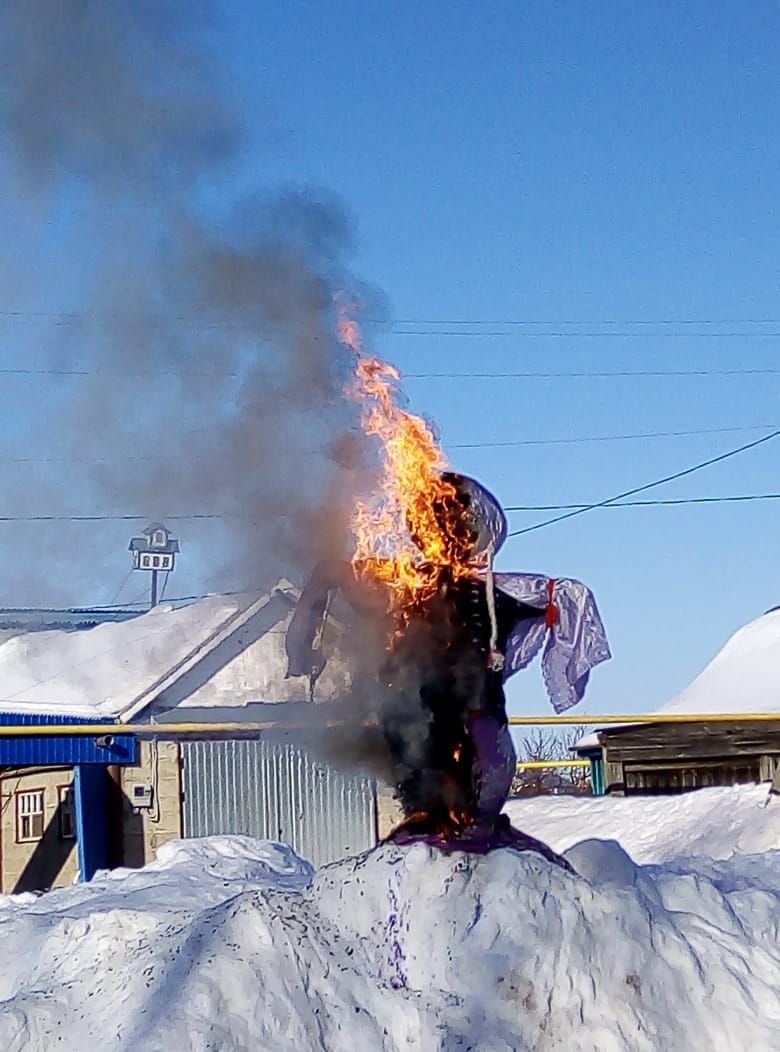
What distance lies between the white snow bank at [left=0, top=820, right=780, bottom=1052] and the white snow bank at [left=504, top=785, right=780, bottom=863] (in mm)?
5995

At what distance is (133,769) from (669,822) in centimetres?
663

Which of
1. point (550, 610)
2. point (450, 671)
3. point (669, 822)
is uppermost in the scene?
point (550, 610)

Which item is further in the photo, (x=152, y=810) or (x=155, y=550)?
(x=152, y=810)

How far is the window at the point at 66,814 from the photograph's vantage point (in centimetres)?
1741

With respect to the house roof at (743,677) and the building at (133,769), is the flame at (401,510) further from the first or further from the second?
the house roof at (743,677)

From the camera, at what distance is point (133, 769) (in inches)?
669

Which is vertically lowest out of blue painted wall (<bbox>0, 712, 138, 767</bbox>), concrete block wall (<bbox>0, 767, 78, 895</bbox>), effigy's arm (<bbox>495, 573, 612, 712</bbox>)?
concrete block wall (<bbox>0, 767, 78, 895</bbox>)

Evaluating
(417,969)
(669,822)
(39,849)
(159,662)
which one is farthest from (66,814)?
(417,969)

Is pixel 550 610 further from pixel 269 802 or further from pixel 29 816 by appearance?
pixel 29 816

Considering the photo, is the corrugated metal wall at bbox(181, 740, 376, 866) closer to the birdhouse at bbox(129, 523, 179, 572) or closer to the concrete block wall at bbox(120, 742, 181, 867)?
the concrete block wall at bbox(120, 742, 181, 867)

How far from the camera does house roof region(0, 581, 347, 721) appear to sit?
802cm

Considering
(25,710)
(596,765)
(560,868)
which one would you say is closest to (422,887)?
(560,868)

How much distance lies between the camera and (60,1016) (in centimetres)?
518

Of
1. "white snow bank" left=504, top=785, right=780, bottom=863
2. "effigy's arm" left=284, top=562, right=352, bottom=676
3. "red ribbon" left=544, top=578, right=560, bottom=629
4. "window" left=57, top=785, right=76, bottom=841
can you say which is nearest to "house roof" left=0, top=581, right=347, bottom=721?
"effigy's arm" left=284, top=562, right=352, bottom=676
